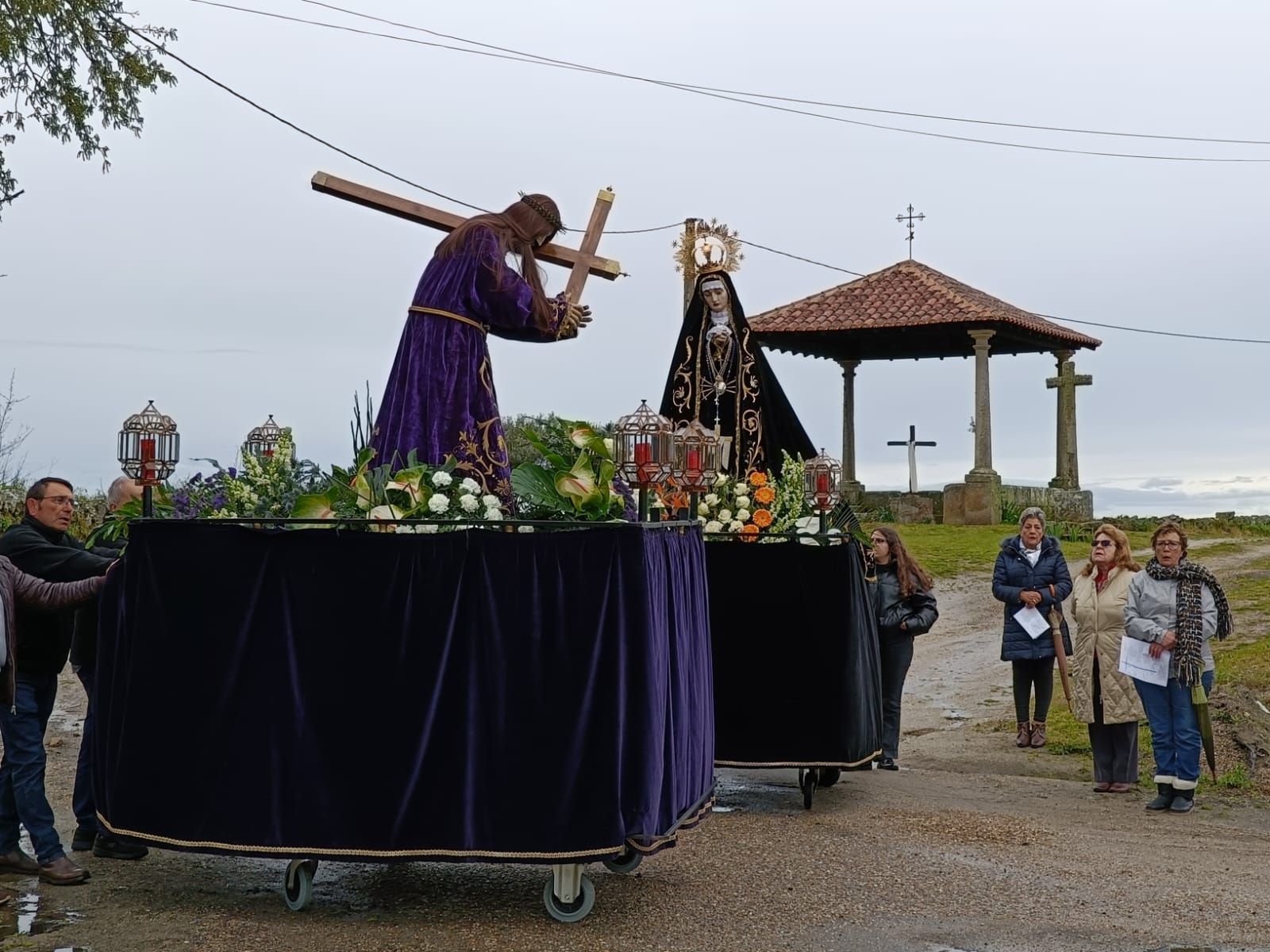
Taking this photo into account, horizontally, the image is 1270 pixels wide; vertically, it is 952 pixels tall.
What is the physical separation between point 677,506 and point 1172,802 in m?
3.45

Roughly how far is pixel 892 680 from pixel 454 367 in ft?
13.1

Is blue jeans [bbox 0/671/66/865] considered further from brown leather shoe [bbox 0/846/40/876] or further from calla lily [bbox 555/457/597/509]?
calla lily [bbox 555/457/597/509]

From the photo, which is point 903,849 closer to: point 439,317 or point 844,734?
point 844,734

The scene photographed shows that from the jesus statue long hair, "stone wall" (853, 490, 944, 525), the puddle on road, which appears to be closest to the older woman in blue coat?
the jesus statue long hair

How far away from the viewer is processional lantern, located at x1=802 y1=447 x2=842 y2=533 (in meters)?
8.01

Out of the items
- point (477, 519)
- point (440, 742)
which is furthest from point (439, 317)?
point (440, 742)

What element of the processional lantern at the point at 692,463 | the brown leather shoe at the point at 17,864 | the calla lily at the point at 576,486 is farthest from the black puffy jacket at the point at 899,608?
the brown leather shoe at the point at 17,864

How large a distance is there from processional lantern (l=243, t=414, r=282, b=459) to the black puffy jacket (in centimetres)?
408

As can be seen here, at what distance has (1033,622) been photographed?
1043 cm

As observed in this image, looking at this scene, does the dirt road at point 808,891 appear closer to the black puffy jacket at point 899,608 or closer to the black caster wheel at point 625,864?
the black caster wheel at point 625,864

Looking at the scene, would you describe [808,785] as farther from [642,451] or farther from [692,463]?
[642,451]

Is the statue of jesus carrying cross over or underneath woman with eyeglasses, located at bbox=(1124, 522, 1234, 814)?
over

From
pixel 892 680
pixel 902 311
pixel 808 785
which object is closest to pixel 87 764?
pixel 808 785

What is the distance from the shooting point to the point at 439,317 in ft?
23.7
